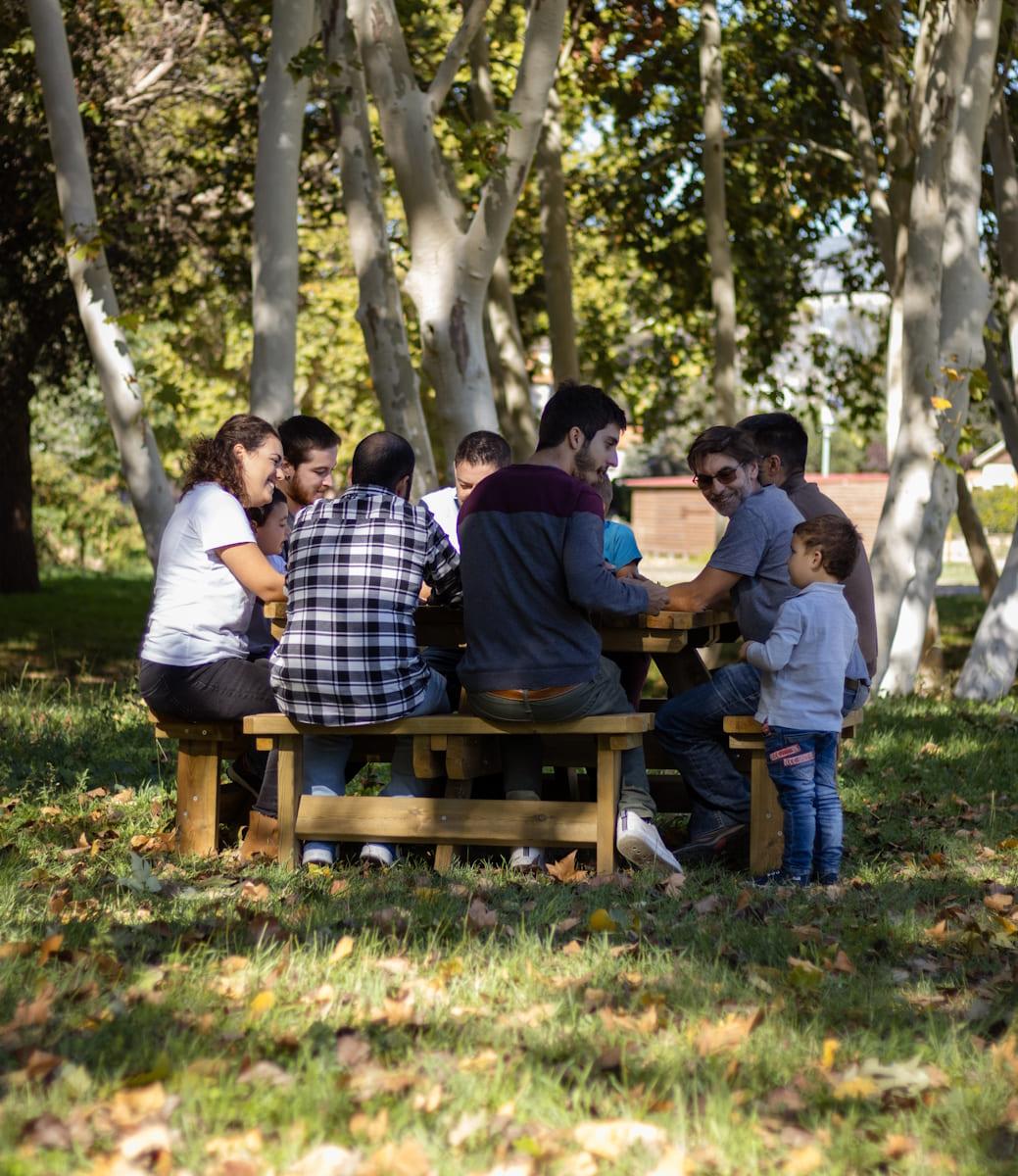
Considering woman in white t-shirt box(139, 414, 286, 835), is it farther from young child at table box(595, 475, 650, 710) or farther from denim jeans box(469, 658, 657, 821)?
young child at table box(595, 475, 650, 710)

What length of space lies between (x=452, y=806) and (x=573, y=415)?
159 cm

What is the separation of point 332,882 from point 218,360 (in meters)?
30.2

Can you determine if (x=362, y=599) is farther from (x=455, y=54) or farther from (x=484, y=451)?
(x=455, y=54)

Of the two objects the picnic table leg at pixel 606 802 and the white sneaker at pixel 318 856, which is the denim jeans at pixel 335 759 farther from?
the picnic table leg at pixel 606 802

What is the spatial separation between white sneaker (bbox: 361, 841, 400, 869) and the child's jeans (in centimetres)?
154

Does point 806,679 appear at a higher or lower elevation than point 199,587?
lower

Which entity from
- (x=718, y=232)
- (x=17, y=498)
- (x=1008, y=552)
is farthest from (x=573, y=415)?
(x=17, y=498)

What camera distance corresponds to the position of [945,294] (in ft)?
40.8

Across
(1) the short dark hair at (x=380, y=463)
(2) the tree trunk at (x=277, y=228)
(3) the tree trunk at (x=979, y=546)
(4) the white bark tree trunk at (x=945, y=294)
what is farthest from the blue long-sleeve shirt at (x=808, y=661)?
(3) the tree trunk at (x=979, y=546)

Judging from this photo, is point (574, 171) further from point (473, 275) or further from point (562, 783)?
point (562, 783)

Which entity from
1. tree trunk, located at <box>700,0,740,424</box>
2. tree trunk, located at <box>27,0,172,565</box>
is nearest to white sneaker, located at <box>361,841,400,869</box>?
tree trunk, located at <box>27,0,172,565</box>

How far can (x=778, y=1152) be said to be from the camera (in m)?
3.29

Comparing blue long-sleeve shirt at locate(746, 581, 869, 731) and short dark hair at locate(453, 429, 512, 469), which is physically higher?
short dark hair at locate(453, 429, 512, 469)

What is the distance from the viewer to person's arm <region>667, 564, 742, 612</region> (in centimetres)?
633
